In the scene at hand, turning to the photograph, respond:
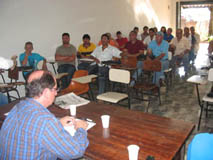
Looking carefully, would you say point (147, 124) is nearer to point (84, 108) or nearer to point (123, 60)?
point (84, 108)

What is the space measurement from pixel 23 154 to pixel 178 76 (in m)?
5.94

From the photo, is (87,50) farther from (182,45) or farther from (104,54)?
(182,45)

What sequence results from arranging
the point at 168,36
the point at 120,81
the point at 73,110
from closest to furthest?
the point at 73,110 → the point at 120,81 → the point at 168,36

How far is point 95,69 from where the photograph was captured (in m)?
4.88

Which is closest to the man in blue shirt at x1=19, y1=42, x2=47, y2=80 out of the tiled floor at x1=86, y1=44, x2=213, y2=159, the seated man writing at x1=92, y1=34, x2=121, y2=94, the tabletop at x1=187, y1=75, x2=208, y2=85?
the seated man writing at x1=92, y1=34, x2=121, y2=94

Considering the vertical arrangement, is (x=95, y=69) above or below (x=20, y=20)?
below

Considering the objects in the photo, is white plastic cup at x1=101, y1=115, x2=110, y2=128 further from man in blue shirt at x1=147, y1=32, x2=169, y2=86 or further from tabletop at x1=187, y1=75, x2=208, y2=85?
man in blue shirt at x1=147, y1=32, x2=169, y2=86

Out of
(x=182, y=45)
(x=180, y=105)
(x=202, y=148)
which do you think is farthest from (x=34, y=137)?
(x=182, y=45)

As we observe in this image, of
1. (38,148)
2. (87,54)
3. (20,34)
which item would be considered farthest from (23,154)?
(87,54)

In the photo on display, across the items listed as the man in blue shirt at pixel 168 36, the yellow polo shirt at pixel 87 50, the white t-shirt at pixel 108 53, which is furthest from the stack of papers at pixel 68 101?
the man in blue shirt at pixel 168 36

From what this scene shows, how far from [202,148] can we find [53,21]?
4.89 metres

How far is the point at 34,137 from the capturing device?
1072 mm

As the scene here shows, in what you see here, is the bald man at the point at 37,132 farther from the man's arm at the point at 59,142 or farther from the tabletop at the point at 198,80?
the tabletop at the point at 198,80

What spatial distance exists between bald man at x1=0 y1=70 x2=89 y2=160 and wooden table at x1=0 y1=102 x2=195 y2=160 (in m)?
0.20
